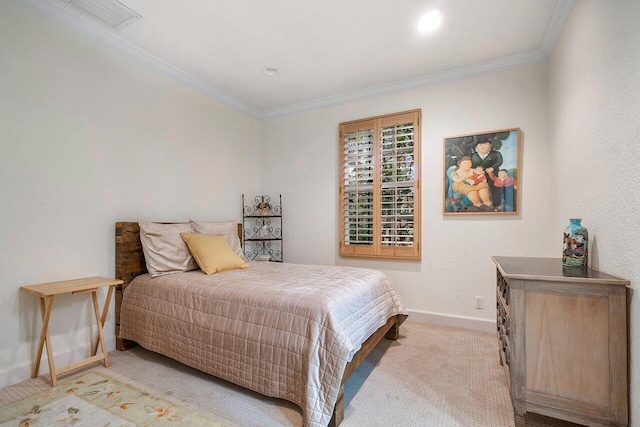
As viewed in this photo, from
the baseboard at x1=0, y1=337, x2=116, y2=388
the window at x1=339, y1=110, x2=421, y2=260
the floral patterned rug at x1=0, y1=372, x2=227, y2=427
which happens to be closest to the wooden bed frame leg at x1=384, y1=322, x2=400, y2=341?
the window at x1=339, y1=110, x2=421, y2=260

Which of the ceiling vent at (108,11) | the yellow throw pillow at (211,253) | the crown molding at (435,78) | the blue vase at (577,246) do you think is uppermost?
the ceiling vent at (108,11)

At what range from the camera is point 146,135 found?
2799mm

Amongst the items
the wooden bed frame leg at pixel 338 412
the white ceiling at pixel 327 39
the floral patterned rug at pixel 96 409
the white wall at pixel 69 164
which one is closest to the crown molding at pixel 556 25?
the white ceiling at pixel 327 39

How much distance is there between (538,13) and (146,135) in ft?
11.5

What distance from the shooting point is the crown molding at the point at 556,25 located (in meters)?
2.06

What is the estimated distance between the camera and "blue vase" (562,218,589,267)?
67.0 inches

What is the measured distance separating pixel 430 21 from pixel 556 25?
0.99 metres

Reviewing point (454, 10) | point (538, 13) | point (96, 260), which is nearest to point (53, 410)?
point (96, 260)

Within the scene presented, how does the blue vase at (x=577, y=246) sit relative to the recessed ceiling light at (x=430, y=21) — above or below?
below

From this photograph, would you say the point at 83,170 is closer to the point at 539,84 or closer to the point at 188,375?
the point at 188,375

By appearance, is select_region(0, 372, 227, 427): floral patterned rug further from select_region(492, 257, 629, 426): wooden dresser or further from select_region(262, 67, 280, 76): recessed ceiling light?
select_region(262, 67, 280, 76): recessed ceiling light

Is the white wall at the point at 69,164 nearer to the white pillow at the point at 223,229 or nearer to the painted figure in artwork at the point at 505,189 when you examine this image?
the white pillow at the point at 223,229

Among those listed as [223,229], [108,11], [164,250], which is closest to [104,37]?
[108,11]

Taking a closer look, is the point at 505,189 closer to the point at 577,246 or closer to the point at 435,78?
the point at 577,246
